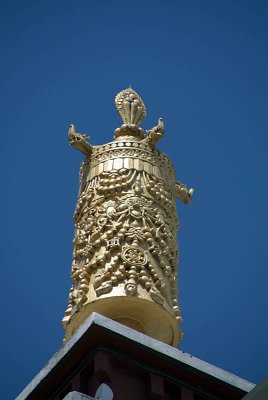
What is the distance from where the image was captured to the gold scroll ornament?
30.6 feet

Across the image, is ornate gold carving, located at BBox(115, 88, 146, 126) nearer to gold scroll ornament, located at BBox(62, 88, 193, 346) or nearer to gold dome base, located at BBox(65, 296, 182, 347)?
gold scroll ornament, located at BBox(62, 88, 193, 346)

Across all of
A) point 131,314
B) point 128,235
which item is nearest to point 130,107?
point 128,235

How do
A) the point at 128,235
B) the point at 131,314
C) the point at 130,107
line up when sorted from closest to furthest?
the point at 131,314 → the point at 128,235 → the point at 130,107

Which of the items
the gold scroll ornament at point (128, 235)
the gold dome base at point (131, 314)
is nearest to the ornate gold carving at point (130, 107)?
the gold scroll ornament at point (128, 235)

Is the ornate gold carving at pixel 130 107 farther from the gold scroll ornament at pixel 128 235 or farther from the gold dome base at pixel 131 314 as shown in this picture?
the gold dome base at pixel 131 314

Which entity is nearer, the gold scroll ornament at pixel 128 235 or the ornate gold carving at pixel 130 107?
the gold scroll ornament at pixel 128 235

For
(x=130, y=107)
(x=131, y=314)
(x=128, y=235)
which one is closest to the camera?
(x=131, y=314)

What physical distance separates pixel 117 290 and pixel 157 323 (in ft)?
1.41

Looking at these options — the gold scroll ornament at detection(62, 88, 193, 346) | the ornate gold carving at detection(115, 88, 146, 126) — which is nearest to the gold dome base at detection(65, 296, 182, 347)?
the gold scroll ornament at detection(62, 88, 193, 346)

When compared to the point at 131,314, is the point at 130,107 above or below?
above

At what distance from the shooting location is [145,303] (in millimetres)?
9289

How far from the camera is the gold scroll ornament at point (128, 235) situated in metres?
9.34

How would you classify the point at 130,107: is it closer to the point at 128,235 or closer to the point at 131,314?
the point at 128,235

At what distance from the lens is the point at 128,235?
9680 mm
